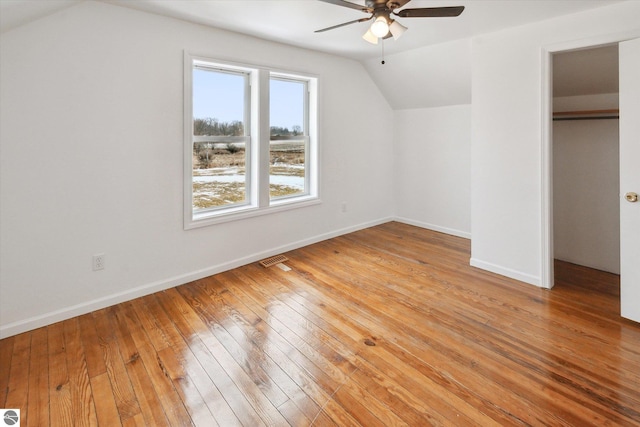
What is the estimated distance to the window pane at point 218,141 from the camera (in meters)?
3.43

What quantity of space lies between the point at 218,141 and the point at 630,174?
3.60 metres

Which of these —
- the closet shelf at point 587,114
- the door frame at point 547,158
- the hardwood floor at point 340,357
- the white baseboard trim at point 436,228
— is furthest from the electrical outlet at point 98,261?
the closet shelf at point 587,114

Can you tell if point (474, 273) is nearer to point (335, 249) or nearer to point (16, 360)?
point (335, 249)

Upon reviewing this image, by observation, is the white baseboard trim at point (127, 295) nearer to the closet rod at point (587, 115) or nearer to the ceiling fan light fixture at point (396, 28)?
the ceiling fan light fixture at point (396, 28)

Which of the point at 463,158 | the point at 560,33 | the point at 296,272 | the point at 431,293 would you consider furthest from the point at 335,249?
the point at 560,33

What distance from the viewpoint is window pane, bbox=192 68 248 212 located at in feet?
11.3

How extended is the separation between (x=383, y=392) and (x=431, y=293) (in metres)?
1.41

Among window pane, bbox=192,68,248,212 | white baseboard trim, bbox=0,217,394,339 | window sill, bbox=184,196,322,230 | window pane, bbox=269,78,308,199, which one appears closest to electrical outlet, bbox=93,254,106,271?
white baseboard trim, bbox=0,217,394,339

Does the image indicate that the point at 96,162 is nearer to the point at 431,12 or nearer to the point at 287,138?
the point at 287,138

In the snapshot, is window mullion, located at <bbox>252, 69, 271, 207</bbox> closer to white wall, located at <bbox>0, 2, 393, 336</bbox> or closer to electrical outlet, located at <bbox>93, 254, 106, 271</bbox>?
white wall, located at <bbox>0, 2, 393, 336</bbox>

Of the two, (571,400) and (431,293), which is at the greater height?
(431,293)

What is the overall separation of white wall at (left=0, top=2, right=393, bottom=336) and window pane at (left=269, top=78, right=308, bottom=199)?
0.48 m

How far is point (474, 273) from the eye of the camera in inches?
138

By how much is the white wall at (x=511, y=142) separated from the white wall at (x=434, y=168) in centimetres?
124
